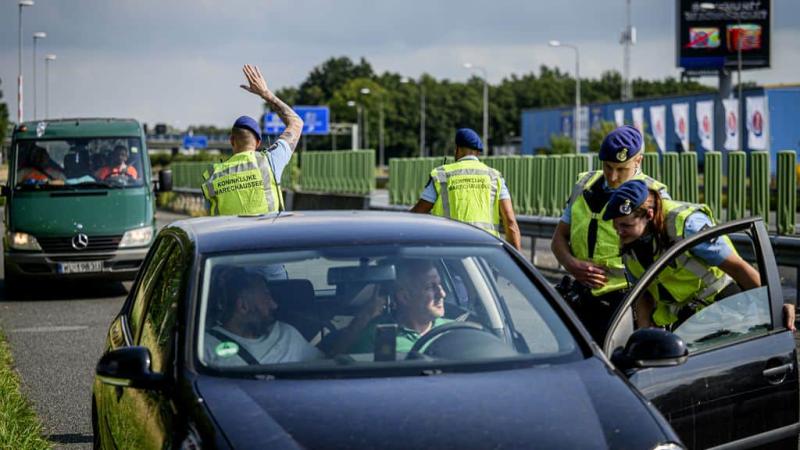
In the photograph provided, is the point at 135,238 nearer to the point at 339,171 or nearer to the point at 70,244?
the point at 70,244

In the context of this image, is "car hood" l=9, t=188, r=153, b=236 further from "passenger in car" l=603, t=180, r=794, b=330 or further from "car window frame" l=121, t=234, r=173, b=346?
"passenger in car" l=603, t=180, r=794, b=330

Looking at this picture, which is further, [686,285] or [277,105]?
[277,105]

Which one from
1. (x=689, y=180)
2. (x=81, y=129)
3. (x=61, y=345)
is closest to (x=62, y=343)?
(x=61, y=345)

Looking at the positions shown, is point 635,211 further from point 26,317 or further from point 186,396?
point 26,317

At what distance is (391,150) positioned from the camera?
152375mm

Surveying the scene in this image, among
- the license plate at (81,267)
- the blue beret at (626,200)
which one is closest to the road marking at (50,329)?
the license plate at (81,267)

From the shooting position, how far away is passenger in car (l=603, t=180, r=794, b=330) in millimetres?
5273

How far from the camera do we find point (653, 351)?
14.5 feet

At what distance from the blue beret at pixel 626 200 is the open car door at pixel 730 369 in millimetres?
337

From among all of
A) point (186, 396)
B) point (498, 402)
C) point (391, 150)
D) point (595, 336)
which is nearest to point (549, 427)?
point (498, 402)

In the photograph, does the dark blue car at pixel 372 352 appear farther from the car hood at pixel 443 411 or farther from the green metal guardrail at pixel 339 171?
the green metal guardrail at pixel 339 171

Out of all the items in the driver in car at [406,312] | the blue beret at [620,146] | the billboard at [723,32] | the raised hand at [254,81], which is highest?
the billboard at [723,32]

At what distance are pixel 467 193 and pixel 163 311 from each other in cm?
474

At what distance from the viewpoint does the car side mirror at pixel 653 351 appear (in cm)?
441
